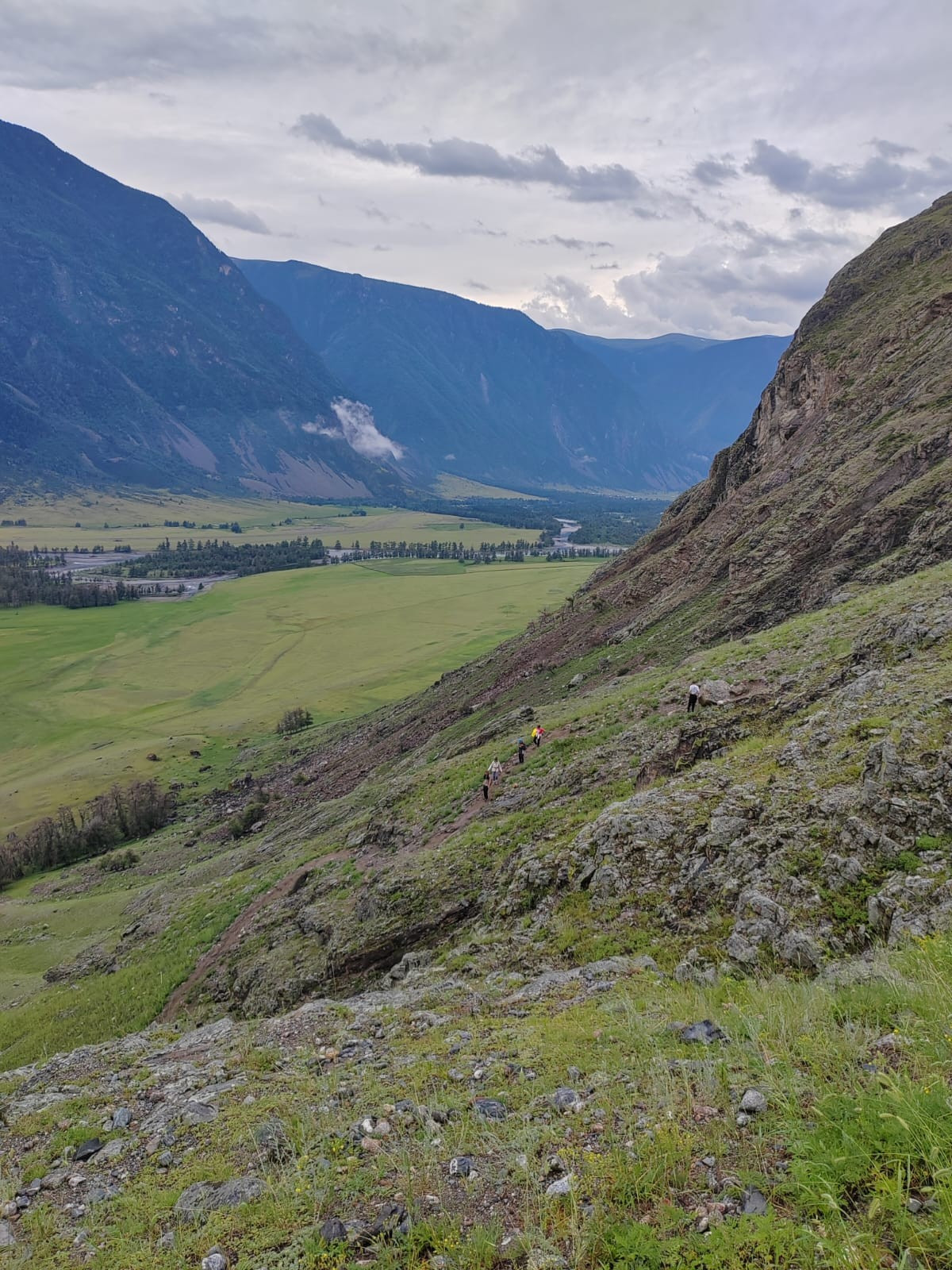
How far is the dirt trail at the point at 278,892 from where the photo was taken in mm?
24500

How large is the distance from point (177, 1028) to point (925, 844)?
68.8ft

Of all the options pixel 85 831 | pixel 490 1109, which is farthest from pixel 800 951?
pixel 85 831

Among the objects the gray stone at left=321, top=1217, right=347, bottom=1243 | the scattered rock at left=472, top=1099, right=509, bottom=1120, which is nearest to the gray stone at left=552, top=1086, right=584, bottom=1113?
the scattered rock at left=472, top=1099, right=509, bottom=1120

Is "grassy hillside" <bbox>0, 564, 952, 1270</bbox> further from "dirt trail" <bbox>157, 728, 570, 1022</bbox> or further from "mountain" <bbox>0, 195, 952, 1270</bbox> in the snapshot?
"dirt trail" <bbox>157, 728, 570, 1022</bbox>

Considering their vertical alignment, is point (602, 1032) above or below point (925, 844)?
below

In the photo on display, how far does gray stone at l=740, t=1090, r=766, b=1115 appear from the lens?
7.23 meters

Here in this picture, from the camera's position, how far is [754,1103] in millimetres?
7273

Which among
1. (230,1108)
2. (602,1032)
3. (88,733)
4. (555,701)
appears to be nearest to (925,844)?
(602,1032)

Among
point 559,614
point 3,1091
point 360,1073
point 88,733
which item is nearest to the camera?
point 360,1073

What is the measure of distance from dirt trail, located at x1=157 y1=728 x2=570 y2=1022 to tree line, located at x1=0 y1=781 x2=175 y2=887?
43848 millimetres

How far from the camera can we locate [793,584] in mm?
34844

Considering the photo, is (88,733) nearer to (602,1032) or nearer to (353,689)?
(353,689)

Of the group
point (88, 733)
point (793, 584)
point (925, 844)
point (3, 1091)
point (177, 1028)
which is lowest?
point (88, 733)

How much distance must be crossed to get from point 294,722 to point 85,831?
29.7 meters
